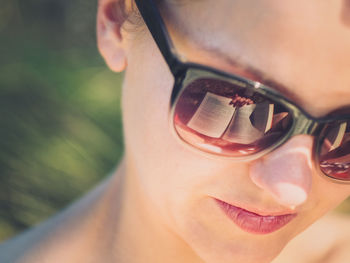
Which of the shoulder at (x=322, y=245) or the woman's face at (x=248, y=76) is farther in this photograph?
the shoulder at (x=322, y=245)

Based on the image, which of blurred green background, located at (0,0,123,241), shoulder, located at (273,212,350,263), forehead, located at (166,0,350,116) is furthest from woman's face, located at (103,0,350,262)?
blurred green background, located at (0,0,123,241)

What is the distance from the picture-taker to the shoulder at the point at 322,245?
183 cm

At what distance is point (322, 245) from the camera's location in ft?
6.15

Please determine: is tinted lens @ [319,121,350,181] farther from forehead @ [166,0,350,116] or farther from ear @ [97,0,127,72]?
ear @ [97,0,127,72]

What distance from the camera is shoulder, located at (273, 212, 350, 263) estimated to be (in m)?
1.83

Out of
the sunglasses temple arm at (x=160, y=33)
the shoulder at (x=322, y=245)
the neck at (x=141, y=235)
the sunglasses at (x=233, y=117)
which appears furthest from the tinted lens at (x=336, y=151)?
the shoulder at (x=322, y=245)

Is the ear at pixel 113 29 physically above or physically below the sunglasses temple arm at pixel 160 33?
below

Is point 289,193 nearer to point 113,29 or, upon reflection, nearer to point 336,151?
point 336,151

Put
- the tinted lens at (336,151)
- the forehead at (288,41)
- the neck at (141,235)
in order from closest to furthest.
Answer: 1. the forehead at (288,41)
2. the tinted lens at (336,151)
3. the neck at (141,235)

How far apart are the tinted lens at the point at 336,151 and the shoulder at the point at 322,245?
2.42 feet

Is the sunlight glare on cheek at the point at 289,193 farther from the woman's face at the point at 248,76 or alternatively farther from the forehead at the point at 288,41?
the forehead at the point at 288,41

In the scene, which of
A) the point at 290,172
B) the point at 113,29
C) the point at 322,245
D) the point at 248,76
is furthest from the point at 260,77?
the point at 322,245

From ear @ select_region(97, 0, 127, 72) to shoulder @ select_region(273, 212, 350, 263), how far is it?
90 centimetres

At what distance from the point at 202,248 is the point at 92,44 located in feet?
6.27
